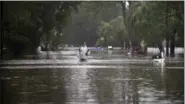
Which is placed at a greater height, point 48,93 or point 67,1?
point 67,1

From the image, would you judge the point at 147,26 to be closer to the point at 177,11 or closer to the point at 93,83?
the point at 177,11

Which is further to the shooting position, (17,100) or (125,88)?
(125,88)

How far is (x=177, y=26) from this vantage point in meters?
49.2

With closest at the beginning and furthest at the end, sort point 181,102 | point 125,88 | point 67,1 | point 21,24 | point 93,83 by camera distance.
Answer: point 181,102
point 125,88
point 93,83
point 21,24
point 67,1

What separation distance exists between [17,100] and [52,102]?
0.97 meters

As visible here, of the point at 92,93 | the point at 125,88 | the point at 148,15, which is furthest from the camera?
the point at 148,15

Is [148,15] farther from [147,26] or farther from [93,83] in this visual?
[93,83]

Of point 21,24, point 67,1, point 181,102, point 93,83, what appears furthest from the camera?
point 67,1

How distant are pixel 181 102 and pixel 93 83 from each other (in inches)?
241

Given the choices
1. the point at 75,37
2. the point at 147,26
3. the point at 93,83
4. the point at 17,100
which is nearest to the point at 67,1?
the point at 147,26

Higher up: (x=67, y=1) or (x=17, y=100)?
(x=67, y=1)

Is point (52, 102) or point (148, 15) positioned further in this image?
point (148, 15)

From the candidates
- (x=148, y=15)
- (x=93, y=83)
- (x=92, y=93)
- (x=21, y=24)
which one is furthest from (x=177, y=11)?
(x=92, y=93)

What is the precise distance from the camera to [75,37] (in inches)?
6407
